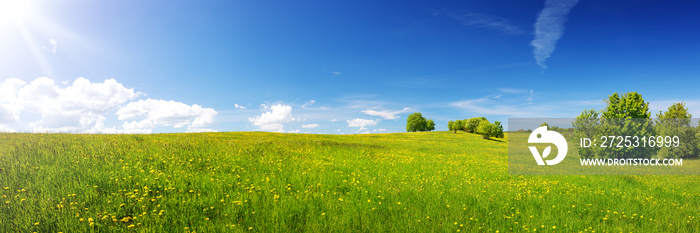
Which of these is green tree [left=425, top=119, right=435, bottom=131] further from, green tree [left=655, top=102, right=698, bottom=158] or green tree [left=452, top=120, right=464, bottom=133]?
green tree [left=655, top=102, right=698, bottom=158]

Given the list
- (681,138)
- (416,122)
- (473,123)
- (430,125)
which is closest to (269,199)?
(681,138)

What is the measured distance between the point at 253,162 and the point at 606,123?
3255 centimetres

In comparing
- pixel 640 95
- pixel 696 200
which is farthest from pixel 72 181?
pixel 640 95

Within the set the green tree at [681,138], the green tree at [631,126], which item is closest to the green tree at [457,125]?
the green tree at [681,138]

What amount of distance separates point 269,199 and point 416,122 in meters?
106

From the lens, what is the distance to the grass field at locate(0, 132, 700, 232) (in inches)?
268

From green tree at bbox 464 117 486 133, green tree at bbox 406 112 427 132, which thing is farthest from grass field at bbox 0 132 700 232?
green tree at bbox 406 112 427 132

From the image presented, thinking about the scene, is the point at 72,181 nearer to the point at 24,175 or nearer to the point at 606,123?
the point at 24,175

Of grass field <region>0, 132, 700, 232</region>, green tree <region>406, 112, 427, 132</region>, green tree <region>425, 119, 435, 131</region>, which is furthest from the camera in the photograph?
green tree <region>425, 119, 435, 131</region>

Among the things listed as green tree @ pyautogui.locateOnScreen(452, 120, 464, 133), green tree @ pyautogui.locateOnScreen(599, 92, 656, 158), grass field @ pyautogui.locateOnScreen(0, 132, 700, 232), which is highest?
green tree @ pyautogui.locateOnScreen(452, 120, 464, 133)

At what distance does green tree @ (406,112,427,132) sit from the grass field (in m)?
97.4

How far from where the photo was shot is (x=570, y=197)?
432 inches

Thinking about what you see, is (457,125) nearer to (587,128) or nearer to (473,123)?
(473,123)

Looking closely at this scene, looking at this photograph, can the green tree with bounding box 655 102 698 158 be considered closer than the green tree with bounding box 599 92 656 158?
No
